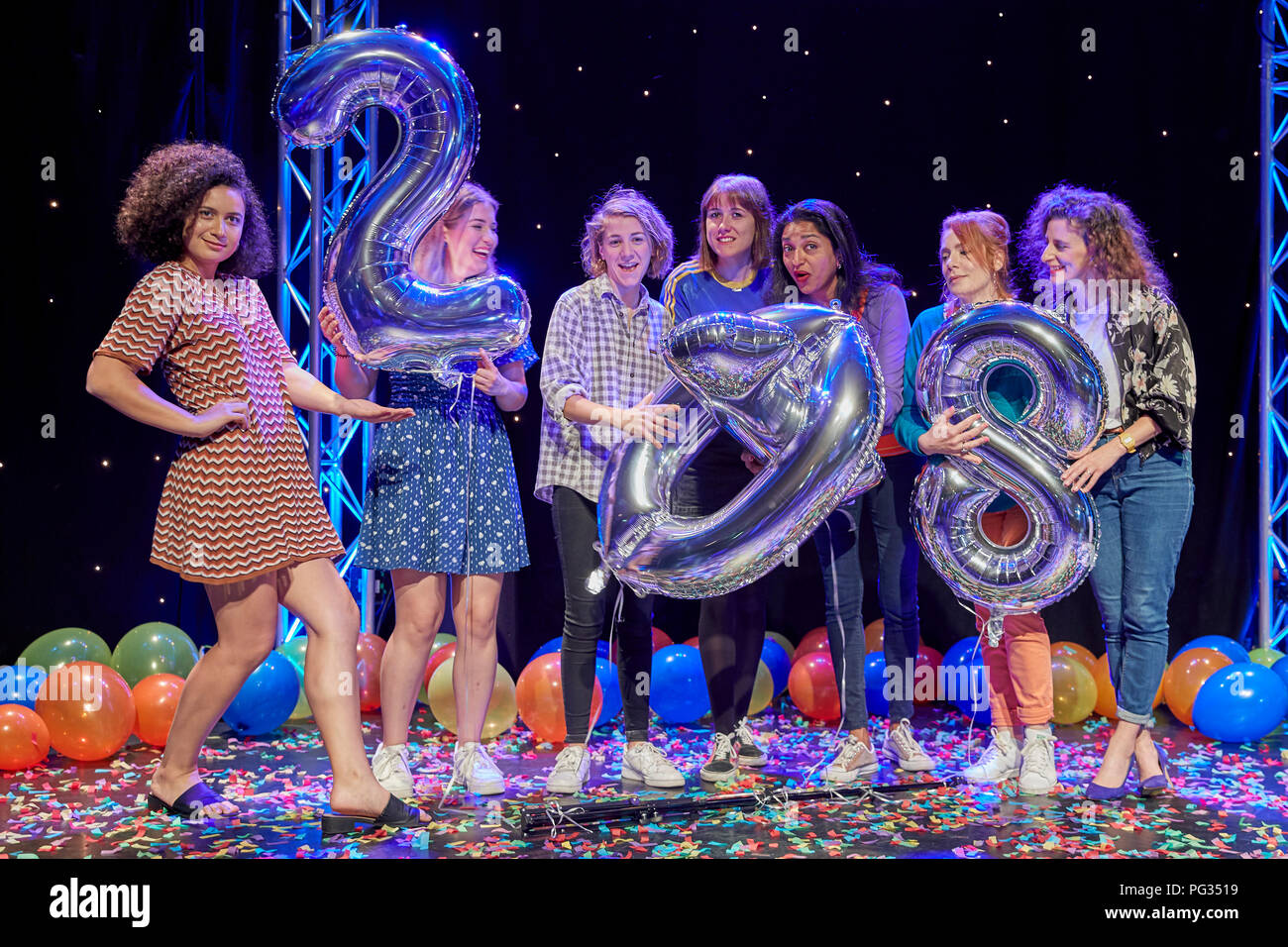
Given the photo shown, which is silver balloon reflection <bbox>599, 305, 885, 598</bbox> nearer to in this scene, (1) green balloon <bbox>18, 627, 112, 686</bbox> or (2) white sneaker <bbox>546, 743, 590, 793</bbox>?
(2) white sneaker <bbox>546, 743, 590, 793</bbox>

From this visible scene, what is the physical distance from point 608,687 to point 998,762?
1.31 meters

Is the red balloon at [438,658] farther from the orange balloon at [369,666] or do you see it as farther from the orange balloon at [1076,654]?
the orange balloon at [1076,654]

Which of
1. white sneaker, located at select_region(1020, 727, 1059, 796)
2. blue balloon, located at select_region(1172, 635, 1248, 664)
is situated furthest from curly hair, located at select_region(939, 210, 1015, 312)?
blue balloon, located at select_region(1172, 635, 1248, 664)

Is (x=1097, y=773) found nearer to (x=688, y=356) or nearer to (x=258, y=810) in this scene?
(x=688, y=356)

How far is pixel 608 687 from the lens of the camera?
13.0ft

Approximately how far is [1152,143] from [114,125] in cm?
400

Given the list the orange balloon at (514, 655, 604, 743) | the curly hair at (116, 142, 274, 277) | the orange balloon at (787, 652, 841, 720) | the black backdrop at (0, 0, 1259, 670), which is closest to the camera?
the curly hair at (116, 142, 274, 277)

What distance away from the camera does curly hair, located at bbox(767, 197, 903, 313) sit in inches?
131

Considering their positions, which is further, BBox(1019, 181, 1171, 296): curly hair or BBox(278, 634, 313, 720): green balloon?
BBox(278, 634, 313, 720): green balloon

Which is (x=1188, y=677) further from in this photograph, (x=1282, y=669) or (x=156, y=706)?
(x=156, y=706)

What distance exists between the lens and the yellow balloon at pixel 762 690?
4.08m

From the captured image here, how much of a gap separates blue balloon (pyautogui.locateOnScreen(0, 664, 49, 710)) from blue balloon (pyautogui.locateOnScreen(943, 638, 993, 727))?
306 cm

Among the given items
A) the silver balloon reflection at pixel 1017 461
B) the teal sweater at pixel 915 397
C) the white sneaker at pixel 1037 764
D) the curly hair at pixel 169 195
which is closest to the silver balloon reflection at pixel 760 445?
the silver balloon reflection at pixel 1017 461

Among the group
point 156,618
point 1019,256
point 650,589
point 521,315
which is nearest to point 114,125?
point 156,618
